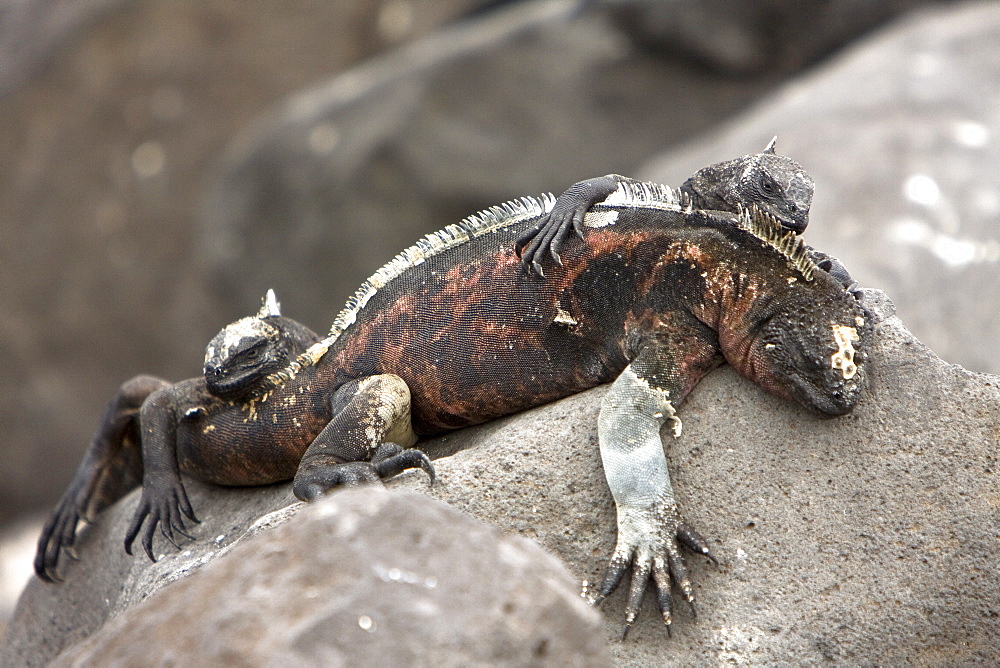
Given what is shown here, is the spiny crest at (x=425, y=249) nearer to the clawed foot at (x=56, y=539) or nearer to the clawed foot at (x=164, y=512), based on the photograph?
the clawed foot at (x=164, y=512)

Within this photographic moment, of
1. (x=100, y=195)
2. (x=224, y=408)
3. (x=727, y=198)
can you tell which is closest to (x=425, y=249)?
(x=224, y=408)

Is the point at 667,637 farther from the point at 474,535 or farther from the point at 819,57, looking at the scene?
the point at 819,57

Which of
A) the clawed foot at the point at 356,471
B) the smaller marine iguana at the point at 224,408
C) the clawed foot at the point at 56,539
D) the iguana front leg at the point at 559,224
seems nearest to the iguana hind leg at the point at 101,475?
the clawed foot at the point at 56,539

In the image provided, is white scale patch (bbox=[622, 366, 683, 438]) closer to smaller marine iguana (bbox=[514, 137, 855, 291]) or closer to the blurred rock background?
smaller marine iguana (bbox=[514, 137, 855, 291])

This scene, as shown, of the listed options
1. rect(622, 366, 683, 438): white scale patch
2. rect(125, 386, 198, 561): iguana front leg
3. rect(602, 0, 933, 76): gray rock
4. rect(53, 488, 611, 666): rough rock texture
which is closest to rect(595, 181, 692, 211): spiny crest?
rect(622, 366, 683, 438): white scale patch

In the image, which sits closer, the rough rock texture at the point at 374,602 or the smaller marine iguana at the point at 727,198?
the rough rock texture at the point at 374,602

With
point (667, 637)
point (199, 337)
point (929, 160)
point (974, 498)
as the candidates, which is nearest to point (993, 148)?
point (929, 160)

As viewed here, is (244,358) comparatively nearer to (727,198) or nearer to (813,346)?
(727,198)
